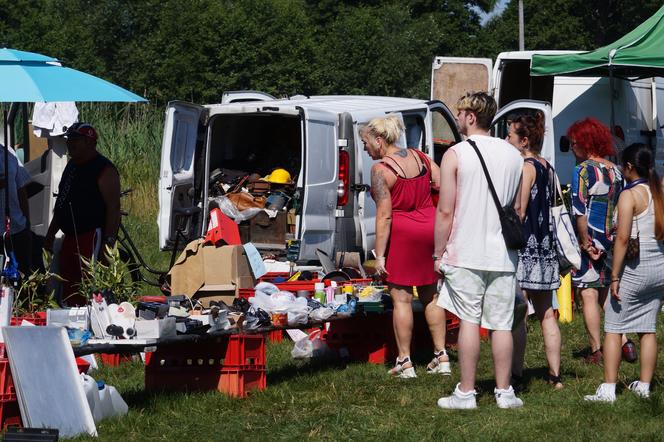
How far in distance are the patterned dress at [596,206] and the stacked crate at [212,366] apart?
240 centimetres

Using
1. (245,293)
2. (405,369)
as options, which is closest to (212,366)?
(405,369)

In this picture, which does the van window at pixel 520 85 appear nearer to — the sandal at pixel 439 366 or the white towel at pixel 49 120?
the white towel at pixel 49 120

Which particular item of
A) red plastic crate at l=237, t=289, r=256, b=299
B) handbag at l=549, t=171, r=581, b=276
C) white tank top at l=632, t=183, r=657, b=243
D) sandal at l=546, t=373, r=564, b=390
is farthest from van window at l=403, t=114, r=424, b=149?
white tank top at l=632, t=183, r=657, b=243

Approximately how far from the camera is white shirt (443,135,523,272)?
693cm

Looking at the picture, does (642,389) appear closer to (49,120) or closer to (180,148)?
(180,148)

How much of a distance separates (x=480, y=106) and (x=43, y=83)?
2.68 meters

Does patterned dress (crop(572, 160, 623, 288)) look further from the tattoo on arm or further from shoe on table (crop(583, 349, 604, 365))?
the tattoo on arm

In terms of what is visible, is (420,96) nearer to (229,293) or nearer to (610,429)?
(229,293)

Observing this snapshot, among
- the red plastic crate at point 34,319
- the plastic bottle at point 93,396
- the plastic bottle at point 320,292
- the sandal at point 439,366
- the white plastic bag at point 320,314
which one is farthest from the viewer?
the plastic bottle at point 320,292

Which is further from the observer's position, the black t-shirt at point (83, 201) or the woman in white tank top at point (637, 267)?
the black t-shirt at point (83, 201)

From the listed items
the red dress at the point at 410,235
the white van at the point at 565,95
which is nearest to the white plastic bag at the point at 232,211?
the red dress at the point at 410,235

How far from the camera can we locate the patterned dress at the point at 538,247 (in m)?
7.73

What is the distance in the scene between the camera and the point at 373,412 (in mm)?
7184

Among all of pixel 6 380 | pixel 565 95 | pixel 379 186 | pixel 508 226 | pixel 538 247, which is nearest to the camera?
pixel 6 380
